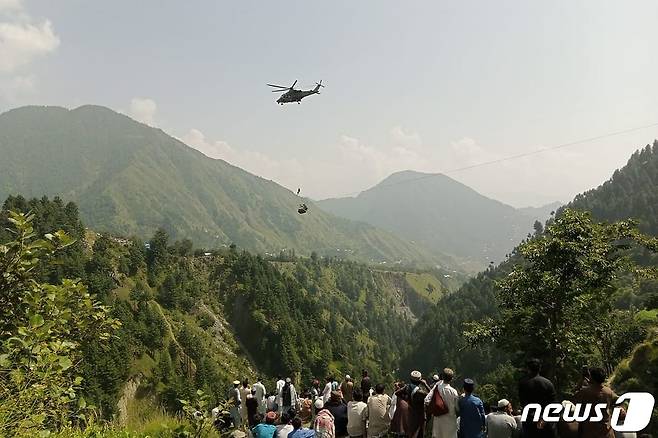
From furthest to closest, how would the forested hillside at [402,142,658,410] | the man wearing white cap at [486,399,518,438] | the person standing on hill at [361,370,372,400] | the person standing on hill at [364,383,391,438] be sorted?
the forested hillside at [402,142,658,410] < the person standing on hill at [361,370,372,400] < the person standing on hill at [364,383,391,438] < the man wearing white cap at [486,399,518,438]

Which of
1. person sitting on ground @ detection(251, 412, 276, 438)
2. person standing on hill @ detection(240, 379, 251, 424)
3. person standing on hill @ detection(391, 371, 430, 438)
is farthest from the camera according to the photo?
person standing on hill @ detection(240, 379, 251, 424)

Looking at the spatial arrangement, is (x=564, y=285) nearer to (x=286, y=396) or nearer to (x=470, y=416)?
(x=470, y=416)

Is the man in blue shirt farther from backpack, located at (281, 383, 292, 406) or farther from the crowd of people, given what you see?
backpack, located at (281, 383, 292, 406)

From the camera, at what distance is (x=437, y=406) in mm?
9438

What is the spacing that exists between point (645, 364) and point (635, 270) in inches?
192

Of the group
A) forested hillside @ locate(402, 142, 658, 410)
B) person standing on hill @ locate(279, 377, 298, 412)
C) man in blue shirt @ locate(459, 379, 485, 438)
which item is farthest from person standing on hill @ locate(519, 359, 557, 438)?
forested hillside @ locate(402, 142, 658, 410)

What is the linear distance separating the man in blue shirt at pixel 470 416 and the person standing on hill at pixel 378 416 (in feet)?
6.70

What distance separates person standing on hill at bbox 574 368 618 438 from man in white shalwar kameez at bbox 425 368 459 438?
245 cm

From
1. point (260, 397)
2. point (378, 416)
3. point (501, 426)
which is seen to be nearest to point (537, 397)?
point (501, 426)

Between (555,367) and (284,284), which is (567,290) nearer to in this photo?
(555,367)

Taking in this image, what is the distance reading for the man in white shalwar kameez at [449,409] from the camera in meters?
9.37

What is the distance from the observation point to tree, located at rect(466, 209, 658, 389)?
18.7 m

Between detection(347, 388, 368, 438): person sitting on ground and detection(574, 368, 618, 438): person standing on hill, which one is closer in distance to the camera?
detection(574, 368, 618, 438): person standing on hill

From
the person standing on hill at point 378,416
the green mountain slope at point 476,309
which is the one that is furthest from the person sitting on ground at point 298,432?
the green mountain slope at point 476,309
